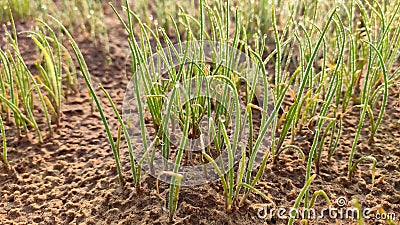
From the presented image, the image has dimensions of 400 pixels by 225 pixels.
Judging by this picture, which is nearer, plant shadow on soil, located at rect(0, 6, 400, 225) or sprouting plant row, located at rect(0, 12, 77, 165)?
plant shadow on soil, located at rect(0, 6, 400, 225)

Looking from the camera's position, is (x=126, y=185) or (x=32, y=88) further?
(x=32, y=88)

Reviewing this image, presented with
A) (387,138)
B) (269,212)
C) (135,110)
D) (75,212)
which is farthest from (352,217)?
(135,110)

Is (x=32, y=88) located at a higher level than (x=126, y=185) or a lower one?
higher

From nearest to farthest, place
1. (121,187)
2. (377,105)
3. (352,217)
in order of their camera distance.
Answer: (352,217) → (121,187) → (377,105)

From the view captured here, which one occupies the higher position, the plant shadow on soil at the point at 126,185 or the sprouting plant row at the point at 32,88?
the sprouting plant row at the point at 32,88

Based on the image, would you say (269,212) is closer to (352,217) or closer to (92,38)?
(352,217)

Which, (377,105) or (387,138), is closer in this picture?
(387,138)

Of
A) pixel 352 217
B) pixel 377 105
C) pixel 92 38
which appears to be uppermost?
pixel 92 38

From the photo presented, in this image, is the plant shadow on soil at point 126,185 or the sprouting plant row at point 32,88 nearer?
the plant shadow on soil at point 126,185
